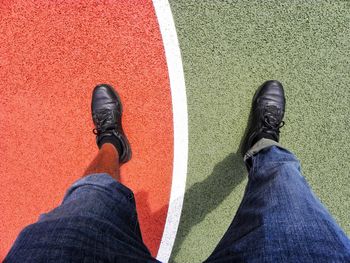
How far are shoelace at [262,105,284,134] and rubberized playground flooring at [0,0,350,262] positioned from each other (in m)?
0.09

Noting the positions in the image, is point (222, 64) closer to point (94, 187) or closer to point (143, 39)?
point (143, 39)

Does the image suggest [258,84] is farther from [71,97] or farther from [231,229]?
[71,97]

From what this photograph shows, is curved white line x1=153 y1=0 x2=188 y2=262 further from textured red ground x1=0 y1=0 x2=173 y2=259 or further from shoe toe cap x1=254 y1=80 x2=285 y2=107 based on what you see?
shoe toe cap x1=254 y1=80 x2=285 y2=107

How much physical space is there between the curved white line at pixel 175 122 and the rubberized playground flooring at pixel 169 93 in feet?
0.14

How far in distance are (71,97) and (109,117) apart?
33 cm

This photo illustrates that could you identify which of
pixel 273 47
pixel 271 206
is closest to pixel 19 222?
pixel 271 206

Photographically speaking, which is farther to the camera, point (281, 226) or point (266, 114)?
point (266, 114)

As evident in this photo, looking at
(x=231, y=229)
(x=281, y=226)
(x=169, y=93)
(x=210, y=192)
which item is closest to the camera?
(x=281, y=226)

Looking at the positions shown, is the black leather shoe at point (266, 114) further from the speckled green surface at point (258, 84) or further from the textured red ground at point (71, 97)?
the textured red ground at point (71, 97)

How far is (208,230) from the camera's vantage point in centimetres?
239

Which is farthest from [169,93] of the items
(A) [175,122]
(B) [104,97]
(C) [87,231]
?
(C) [87,231]

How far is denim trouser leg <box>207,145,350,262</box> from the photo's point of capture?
123cm

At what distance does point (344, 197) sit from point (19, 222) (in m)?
2.61

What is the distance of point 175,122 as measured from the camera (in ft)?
7.38
